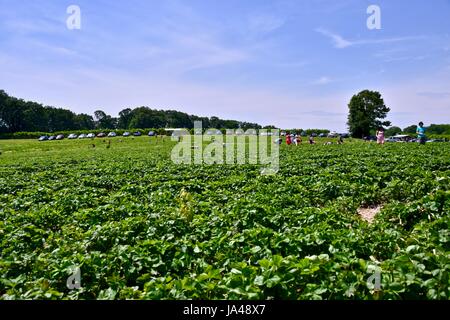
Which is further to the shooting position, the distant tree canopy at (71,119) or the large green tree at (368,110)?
the distant tree canopy at (71,119)

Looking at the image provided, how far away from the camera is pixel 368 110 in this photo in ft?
284

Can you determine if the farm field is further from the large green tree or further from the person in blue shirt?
the large green tree

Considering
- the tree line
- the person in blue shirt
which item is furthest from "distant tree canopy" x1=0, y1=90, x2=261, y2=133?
the person in blue shirt

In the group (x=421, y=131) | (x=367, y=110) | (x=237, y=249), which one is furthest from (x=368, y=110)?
(x=237, y=249)

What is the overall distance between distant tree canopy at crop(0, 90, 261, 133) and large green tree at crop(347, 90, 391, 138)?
6962 centimetres

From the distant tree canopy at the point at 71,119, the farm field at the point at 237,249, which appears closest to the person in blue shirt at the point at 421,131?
the farm field at the point at 237,249

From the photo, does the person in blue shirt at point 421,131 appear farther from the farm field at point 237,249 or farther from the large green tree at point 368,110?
the large green tree at point 368,110

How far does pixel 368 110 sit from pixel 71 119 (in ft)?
394

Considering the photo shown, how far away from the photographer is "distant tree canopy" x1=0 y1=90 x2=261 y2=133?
117000 millimetres

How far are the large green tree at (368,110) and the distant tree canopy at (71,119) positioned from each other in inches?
2741

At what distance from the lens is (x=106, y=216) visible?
30.1 feet

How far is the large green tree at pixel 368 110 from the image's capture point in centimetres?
8525

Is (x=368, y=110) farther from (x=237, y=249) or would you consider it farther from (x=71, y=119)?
(x=71, y=119)

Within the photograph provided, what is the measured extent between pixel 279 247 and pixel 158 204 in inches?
210
